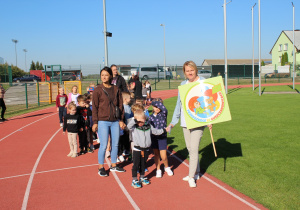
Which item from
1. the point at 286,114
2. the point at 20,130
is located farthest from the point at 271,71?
the point at 20,130

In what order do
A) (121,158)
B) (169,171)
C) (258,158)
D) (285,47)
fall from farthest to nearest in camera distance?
(285,47) → (121,158) → (258,158) → (169,171)

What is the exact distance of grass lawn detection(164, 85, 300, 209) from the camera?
16.5 feet

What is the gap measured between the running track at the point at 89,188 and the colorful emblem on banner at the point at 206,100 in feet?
4.16

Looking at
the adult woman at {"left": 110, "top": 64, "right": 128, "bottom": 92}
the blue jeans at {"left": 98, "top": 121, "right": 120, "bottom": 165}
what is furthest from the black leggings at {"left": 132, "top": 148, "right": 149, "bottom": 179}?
the adult woman at {"left": 110, "top": 64, "right": 128, "bottom": 92}

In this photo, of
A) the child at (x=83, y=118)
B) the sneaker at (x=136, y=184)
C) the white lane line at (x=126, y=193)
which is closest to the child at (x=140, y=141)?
the sneaker at (x=136, y=184)

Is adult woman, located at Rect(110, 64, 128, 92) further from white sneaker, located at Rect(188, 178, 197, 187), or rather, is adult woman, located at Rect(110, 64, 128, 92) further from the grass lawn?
white sneaker, located at Rect(188, 178, 197, 187)

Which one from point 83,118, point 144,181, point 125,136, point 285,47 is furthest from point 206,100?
point 285,47

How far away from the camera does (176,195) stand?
5.09 meters

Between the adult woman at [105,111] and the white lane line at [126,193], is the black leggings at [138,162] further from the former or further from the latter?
the adult woman at [105,111]

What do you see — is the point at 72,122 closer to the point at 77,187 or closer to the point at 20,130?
the point at 77,187

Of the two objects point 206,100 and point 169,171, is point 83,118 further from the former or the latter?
point 206,100

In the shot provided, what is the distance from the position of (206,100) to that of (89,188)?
8.79ft

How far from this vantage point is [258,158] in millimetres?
6891

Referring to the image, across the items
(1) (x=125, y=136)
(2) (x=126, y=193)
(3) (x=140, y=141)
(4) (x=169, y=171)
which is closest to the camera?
(2) (x=126, y=193)
